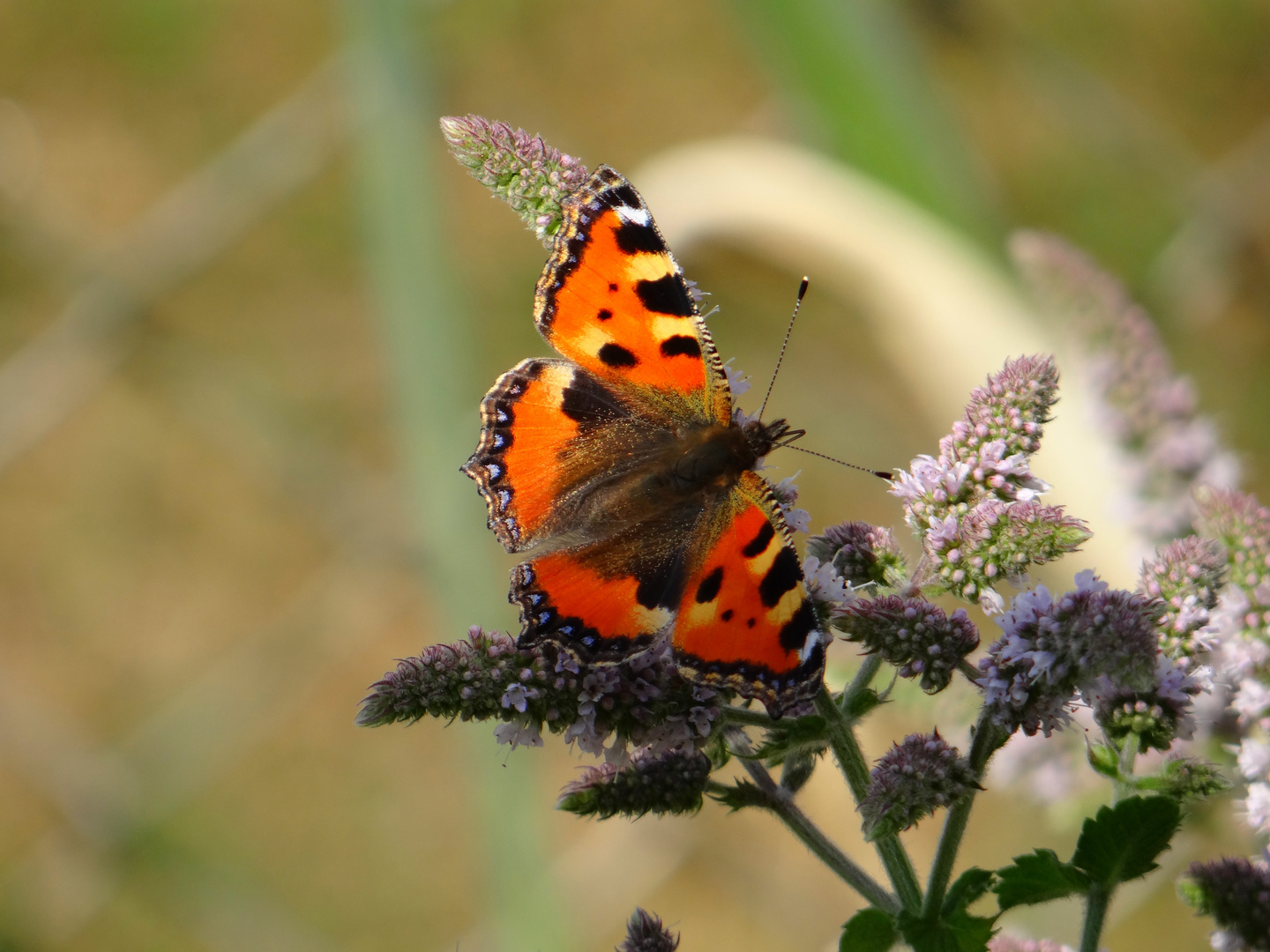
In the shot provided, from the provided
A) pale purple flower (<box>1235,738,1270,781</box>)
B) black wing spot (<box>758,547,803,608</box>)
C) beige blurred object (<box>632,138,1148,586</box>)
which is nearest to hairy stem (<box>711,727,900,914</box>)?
black wing spot (<box>758,547,803,608</box>)

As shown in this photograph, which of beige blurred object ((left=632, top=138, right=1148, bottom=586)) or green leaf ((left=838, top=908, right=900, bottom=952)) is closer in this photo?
green leaf ((left=838, top=908, right=900, bottom=952))

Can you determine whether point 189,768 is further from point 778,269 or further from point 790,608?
point 790,608

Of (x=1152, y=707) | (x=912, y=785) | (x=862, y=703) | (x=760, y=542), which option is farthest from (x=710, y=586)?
(x=1152, y=707)

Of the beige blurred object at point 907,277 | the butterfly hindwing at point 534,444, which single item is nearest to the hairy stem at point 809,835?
the butterfly hindwing at point 534,444

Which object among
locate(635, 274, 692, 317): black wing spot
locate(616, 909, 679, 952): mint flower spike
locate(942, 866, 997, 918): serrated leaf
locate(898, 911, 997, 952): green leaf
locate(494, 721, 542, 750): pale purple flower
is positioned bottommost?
locate(616, 909, 679, 952): mint flower spike

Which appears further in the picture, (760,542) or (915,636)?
(760,542)

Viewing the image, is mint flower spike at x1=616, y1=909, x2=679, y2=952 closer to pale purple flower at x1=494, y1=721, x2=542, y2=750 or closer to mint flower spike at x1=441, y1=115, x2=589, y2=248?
pale purple flower at x1=494, y1=721, x2=542, y2=750

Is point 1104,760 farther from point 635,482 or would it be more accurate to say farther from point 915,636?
point 635,482
